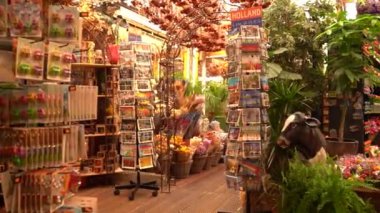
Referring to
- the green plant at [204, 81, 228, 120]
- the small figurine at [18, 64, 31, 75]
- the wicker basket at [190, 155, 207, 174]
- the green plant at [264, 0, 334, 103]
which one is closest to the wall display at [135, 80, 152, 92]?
the green plant at [264, 0, 334, 103]

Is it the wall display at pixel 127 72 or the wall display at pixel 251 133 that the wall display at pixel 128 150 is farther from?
the wall display at pixel 251 133

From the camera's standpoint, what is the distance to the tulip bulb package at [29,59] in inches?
87.7

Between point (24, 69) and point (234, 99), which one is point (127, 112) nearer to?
point (234, 99)

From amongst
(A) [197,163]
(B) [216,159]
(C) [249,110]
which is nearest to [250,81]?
(C) [249,110]

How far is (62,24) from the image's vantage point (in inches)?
95.0

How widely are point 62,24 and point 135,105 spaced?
334 centimetres

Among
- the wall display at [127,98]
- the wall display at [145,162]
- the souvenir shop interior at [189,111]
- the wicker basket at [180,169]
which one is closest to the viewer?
the souvenir shop interior at [189,111]

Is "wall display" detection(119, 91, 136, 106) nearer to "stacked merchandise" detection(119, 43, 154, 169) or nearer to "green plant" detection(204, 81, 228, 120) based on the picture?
"stacked merchandise" detection(119, 43, 154, 169)

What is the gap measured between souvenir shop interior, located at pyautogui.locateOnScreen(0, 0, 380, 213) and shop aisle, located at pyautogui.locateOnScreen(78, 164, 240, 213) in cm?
3

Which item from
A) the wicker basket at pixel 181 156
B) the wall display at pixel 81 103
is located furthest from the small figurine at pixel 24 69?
the wicker basket at pixel 181 156

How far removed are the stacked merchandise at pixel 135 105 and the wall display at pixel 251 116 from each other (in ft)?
6.83

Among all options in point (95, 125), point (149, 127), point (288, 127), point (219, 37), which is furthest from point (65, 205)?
point (219, 37)

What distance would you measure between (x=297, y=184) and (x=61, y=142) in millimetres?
1909

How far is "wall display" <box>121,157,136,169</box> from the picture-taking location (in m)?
5.80
